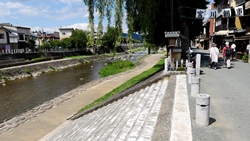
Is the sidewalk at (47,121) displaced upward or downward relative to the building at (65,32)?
downward

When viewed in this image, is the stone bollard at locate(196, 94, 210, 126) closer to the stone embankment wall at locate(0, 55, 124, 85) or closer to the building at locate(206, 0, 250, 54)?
the building at locate(206, 0, 250, 54)

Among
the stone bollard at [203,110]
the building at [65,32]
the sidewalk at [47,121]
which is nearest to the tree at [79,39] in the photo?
the building at [65,32]

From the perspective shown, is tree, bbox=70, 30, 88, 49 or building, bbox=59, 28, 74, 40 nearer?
tree, bbox=70, 30, 88, 49

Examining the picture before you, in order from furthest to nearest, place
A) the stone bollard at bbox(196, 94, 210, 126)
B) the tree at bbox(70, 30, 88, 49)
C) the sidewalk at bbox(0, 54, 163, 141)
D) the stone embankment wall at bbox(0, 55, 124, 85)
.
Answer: the tree at bbox(70, 30, 88, 49)
the stone embankment wall at bbox(0, 55, 124, 85)
the sidewalk at bbox(0, 54, 163, 141)
the stone bollard at bbox(196, 94, 210, 126)

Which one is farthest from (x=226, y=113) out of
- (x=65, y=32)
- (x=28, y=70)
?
(x=65, y=32)

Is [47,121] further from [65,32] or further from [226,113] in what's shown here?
[65,32]

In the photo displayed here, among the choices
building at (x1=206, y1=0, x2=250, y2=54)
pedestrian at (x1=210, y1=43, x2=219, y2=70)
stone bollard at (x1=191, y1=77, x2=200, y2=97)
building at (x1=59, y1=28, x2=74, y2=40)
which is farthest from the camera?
building at (x1=59, y1=28, x2=74, y2=40)

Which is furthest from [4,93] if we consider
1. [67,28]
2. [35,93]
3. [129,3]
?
[67,28]

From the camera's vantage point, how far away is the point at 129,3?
10898 millimetres

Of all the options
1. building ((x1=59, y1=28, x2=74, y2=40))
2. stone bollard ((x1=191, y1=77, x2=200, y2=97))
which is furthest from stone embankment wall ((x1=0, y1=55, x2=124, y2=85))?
building ((x1=59, y1=28, x2=74, y2=40))

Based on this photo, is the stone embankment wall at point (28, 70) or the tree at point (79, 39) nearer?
the stone embankment wall at point (28, 70)

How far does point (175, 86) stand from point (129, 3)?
17.3 ft

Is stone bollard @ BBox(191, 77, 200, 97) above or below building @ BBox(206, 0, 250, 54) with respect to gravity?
below

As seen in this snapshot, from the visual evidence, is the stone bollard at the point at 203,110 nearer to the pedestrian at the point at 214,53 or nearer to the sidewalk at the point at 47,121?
the sidewalk at the point at 47,121
